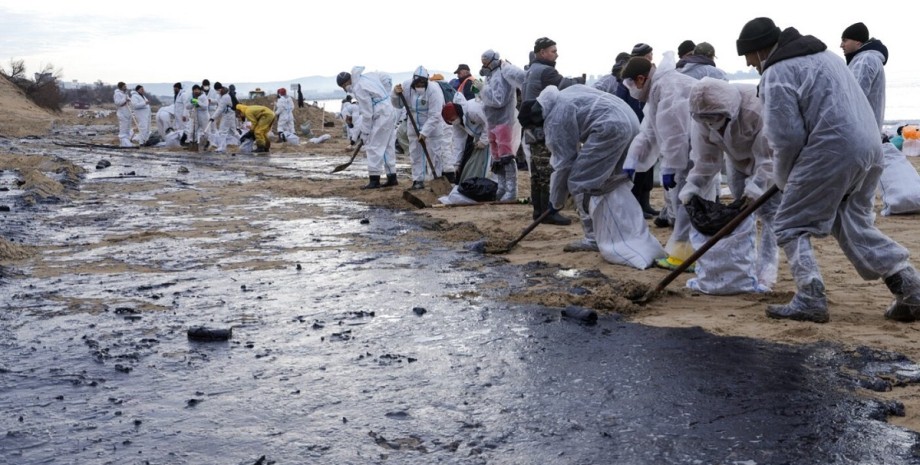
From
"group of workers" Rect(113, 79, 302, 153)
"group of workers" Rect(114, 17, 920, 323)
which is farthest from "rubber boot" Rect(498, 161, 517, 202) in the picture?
"group of workers" Rect(113, 79, 302, 153)

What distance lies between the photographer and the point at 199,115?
24.1m

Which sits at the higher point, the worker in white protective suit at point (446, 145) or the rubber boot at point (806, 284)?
the worker in white protective suit at point (446, 145)

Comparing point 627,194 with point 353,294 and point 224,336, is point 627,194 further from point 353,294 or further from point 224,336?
point 224,336

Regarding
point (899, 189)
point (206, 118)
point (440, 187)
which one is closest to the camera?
point (899, 189)

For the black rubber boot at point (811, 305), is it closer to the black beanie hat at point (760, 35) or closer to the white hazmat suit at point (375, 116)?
the black beanie hat at point (760, 35)

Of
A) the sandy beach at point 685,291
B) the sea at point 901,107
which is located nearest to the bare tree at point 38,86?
the sea at point 901,107

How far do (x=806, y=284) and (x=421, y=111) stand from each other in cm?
825

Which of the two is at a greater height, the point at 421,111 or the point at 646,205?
the point at 421,111

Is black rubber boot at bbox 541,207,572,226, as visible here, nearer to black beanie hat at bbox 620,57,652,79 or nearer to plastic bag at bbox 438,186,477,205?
plastic bag at bbox 438,186,477,205

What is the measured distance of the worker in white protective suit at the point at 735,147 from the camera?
208 inches

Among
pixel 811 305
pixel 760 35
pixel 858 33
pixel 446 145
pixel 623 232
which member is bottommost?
pixel 811 305

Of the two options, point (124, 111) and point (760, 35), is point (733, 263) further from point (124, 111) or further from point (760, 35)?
point (124, 111)

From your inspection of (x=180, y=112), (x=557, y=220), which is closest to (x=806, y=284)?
(x=557, y=220)

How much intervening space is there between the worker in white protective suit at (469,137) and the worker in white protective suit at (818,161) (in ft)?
19.9
